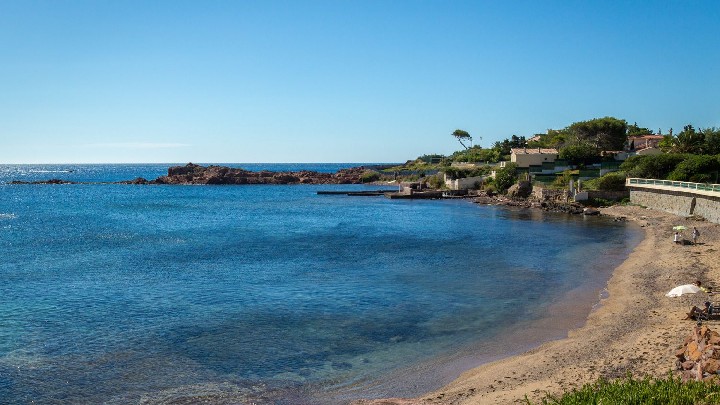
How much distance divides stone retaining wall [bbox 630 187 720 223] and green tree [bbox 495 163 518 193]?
22331 millimetres

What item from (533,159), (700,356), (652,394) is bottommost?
(700,356)

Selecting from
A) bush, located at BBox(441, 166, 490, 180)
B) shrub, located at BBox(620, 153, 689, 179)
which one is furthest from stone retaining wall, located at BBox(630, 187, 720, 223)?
bush, located at BBox(441, 166, 490, 180)

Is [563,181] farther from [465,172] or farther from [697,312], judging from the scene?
[697,312]

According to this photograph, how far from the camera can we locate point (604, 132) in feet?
338

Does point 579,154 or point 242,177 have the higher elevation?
point 579,154

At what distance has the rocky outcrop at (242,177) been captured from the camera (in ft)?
486

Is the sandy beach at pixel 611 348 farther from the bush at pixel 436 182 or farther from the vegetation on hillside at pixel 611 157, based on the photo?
the bush at pixel 436 182

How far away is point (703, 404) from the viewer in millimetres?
11734

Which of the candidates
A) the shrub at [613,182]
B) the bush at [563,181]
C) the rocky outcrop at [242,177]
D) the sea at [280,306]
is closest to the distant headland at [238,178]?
the rocky outcrop at [242,177]

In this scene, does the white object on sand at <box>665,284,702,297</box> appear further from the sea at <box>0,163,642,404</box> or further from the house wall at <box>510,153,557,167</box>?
the house wall at <box>510,153,557,167</box>

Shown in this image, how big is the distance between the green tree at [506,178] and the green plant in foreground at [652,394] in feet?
252

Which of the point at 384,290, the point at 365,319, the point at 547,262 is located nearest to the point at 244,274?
the point at 384,290

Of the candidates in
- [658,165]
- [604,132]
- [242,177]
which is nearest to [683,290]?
[658,165]

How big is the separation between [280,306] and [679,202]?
147 ft
